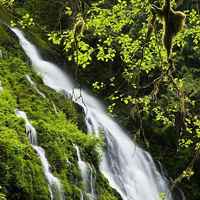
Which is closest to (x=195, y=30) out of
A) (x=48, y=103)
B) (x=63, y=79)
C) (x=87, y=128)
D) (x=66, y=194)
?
(x=66, y=194)

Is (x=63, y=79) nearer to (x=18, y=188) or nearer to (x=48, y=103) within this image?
(x=48, y=103)

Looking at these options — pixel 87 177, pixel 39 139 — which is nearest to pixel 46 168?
pixel 39 139

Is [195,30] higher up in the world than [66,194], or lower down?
higher up

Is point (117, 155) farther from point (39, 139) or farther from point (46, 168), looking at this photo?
point (46, 168)

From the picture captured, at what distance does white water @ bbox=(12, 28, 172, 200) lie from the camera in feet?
41.2

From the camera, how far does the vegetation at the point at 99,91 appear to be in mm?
5508

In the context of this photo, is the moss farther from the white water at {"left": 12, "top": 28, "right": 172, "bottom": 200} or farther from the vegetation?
the white water at {"left": 12, "top": 28, "right": 172, "bottom": 200}

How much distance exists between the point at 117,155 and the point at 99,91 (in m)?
4.05

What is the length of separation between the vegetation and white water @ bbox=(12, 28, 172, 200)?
26.5 inches

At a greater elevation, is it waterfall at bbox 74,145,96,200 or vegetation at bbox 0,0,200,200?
vegetation at bbox 0,0,200,200

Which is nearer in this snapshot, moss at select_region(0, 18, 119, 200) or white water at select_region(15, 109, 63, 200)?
moss at select_region(0, 18, 119, 200)

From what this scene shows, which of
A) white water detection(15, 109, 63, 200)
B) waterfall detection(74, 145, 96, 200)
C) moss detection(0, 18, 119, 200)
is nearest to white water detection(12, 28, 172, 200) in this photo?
moss detection(0, 18, 119, 200)

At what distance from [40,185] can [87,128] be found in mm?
4979

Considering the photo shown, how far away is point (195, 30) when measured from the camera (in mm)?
8336
